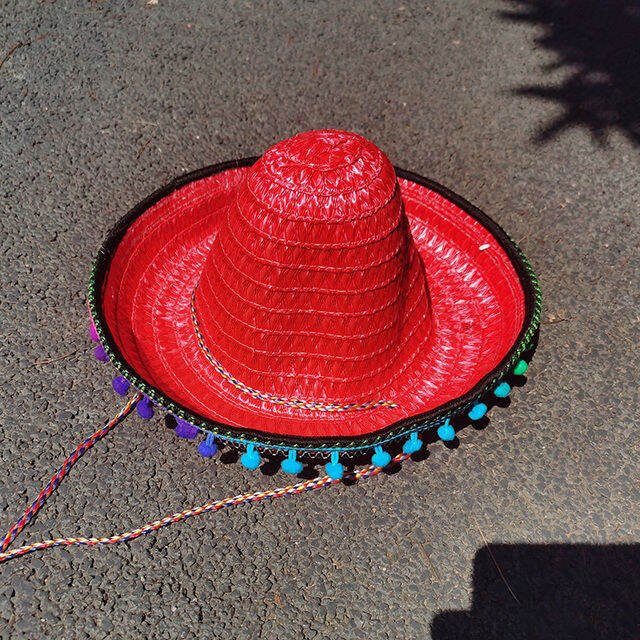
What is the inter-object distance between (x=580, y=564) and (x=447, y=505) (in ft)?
1.64

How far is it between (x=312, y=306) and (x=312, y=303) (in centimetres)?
1

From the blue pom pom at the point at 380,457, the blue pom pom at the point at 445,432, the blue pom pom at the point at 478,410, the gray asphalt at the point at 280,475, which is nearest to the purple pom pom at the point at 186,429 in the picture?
the gray asphalt at the point at 280,475

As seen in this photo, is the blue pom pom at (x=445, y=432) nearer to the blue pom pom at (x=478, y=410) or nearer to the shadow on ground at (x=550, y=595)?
the blue pom pom at (x=478, y=410)

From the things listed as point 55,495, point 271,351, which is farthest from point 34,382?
point 271,351

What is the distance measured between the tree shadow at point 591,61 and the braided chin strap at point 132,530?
104 inches

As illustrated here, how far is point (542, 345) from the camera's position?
281cm

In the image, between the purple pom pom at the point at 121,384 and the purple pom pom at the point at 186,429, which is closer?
the purple pom pom at the point at 186,429

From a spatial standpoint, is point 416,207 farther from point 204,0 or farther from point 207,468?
point 204,0

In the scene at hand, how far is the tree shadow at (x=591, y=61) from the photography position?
3.93 metres

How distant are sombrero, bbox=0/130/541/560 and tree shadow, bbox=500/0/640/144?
1830 mm

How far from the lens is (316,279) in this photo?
2.03 metres

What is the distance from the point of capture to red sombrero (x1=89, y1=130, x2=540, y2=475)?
1.96m

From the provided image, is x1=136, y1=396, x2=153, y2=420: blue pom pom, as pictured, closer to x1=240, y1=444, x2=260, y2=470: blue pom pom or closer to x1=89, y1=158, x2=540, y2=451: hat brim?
x1=89, y1=158, x2=540, y2=451: hat brim

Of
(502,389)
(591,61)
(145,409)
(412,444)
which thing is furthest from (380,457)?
(591,61)
